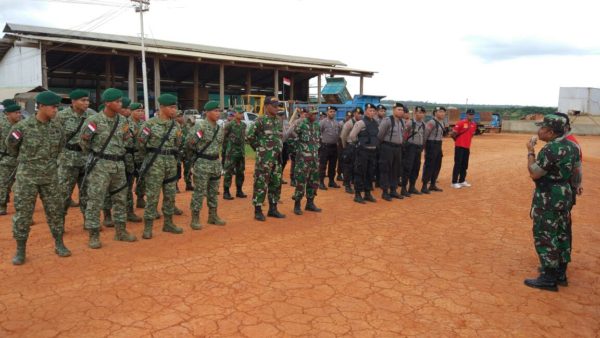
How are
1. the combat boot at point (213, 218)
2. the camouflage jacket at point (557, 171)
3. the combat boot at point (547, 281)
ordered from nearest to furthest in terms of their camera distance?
the camouflage jacket at point (557, 171) < the combat boot at point (547, 281) < the combat boot at point (213, 218)

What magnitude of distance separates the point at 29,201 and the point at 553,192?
5.25 metres

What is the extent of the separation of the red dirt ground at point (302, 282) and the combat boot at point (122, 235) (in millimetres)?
130

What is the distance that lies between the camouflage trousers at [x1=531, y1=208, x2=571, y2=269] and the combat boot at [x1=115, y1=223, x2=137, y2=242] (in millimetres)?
4585

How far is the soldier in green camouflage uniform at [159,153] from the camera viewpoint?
521cm

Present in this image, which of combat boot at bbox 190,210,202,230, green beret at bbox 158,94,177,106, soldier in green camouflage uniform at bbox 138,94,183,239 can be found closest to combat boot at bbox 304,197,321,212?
combat boot at bbox 190,210,202,230

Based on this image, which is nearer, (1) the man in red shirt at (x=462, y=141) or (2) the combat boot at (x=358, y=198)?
(2) the combat boot at (x=358, y=198)

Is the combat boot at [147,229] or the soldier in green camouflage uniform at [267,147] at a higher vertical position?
the soldier in green camouflage uniform at [267,147]

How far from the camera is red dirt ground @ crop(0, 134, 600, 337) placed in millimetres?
3367

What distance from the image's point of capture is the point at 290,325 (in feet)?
11.0

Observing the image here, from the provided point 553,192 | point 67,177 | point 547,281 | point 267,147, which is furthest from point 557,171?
point 67,177

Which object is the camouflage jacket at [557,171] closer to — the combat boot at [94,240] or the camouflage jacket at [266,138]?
the camouflage jacket at [266,138]

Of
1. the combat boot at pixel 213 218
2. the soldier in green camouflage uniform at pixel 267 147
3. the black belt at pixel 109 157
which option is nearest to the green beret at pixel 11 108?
the black belt at pixel 109 157

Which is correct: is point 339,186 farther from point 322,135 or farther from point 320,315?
point 320,315

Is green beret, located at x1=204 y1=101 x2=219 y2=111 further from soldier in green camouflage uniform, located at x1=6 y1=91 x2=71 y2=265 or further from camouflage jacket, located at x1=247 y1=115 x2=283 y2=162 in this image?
soldier in green camouflage uniform, located at x1=6 y1=91 x2=71 y2=265
